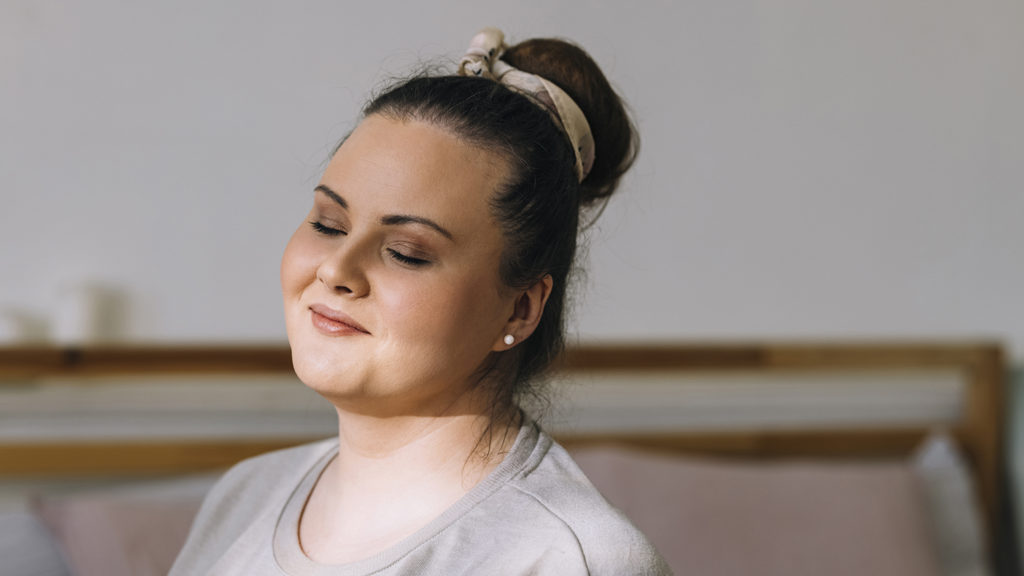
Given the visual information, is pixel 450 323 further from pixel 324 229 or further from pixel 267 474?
pixel 267 474

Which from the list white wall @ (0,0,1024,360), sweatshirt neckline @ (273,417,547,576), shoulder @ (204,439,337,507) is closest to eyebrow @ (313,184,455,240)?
sweatshirt neckline @ (273,417,547,576)

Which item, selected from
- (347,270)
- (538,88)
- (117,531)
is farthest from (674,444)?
(347,270)

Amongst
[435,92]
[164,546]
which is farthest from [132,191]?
[435,92]

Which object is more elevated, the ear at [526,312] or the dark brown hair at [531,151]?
the dark brown hair at [531,151]

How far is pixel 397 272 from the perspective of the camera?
91 cm

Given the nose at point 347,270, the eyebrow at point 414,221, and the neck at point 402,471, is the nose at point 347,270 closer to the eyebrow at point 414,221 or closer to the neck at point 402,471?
the eyebrow at point 414,221

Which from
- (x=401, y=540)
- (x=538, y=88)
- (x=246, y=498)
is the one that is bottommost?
(x=246, y=498)

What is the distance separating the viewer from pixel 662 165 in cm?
215

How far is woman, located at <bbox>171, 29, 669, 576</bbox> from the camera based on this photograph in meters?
0.90

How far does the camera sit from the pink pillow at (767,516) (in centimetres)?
186

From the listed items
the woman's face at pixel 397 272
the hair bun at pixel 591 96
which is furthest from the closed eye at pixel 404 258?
the hair bun at pixel 591 96

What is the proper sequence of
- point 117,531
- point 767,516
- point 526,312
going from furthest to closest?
point 767,516 < point 117,531 < point 526,312

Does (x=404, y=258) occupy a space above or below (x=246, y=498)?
above

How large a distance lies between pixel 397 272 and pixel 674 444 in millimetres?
1413
